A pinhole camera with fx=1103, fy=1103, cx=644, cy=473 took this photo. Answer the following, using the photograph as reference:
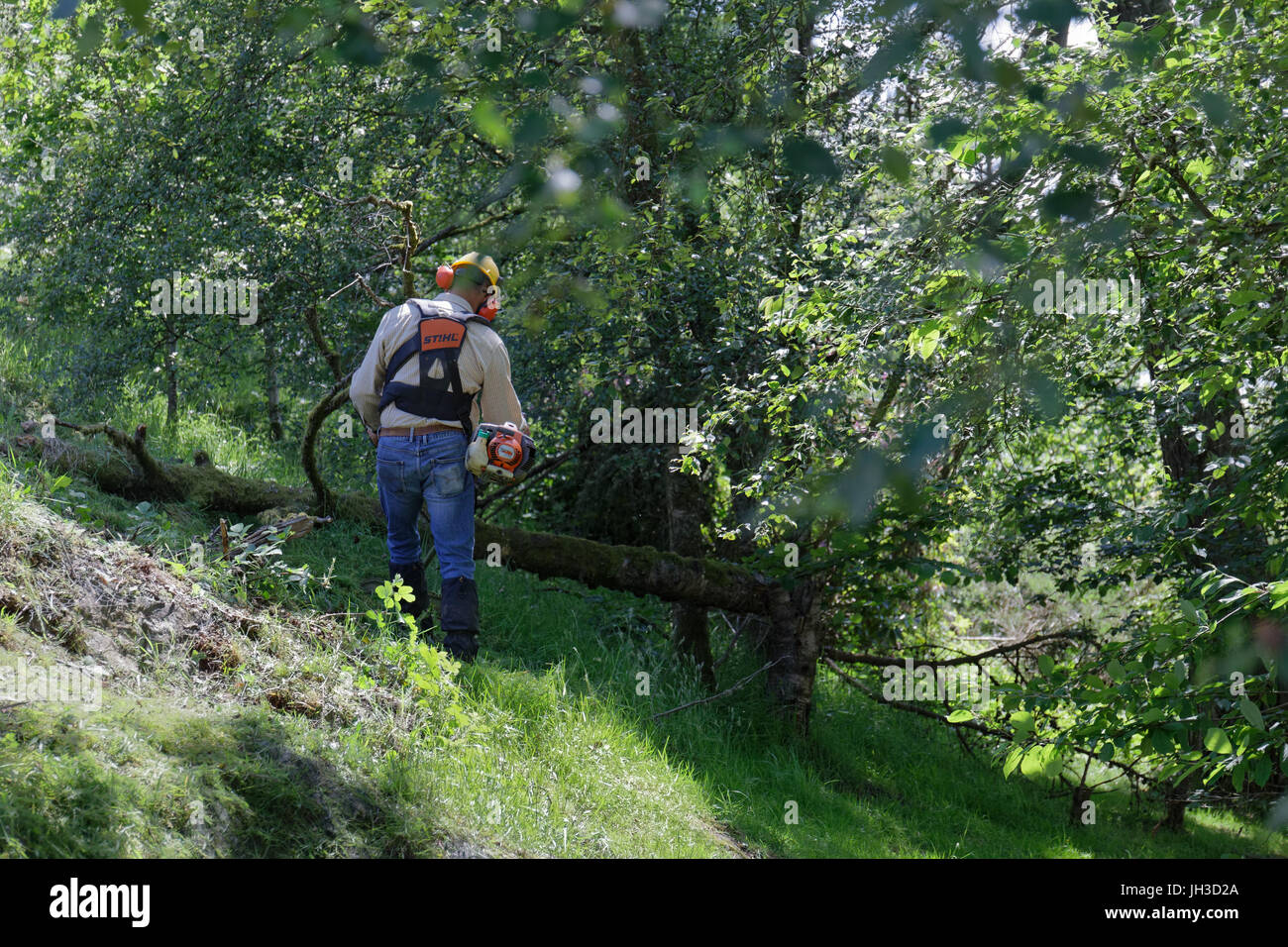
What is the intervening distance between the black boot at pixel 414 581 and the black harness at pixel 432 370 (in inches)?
35.2

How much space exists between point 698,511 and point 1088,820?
12.3 feet

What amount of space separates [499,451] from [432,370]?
625mm

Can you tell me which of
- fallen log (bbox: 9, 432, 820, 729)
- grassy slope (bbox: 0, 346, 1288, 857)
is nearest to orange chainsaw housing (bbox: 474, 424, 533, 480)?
grassy slope (bbox: 0, 346, 1288, 857)

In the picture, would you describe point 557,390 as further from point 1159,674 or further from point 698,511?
point 1159,674

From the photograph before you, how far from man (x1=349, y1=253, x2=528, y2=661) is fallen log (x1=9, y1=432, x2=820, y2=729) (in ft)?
3.48

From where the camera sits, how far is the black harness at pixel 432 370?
19.4ft

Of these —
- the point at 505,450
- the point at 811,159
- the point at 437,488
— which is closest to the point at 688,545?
the point at 437,488

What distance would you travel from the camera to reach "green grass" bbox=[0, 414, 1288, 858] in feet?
12.4

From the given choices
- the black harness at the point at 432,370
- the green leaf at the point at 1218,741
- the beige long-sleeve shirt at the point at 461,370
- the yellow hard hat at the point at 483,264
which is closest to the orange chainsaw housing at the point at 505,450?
the beige long-sleeve shirt at the point at 461,370

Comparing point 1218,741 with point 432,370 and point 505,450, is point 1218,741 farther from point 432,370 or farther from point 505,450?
point 432,370

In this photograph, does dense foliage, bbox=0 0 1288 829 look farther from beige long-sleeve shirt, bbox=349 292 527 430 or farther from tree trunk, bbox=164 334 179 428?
beige long-sleeve shirt, bbox=349 292 527 430

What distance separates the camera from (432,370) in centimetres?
591

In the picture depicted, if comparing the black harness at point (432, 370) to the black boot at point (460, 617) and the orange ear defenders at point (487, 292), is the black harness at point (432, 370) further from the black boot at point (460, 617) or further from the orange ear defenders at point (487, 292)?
the black boot at point (460, 617)
